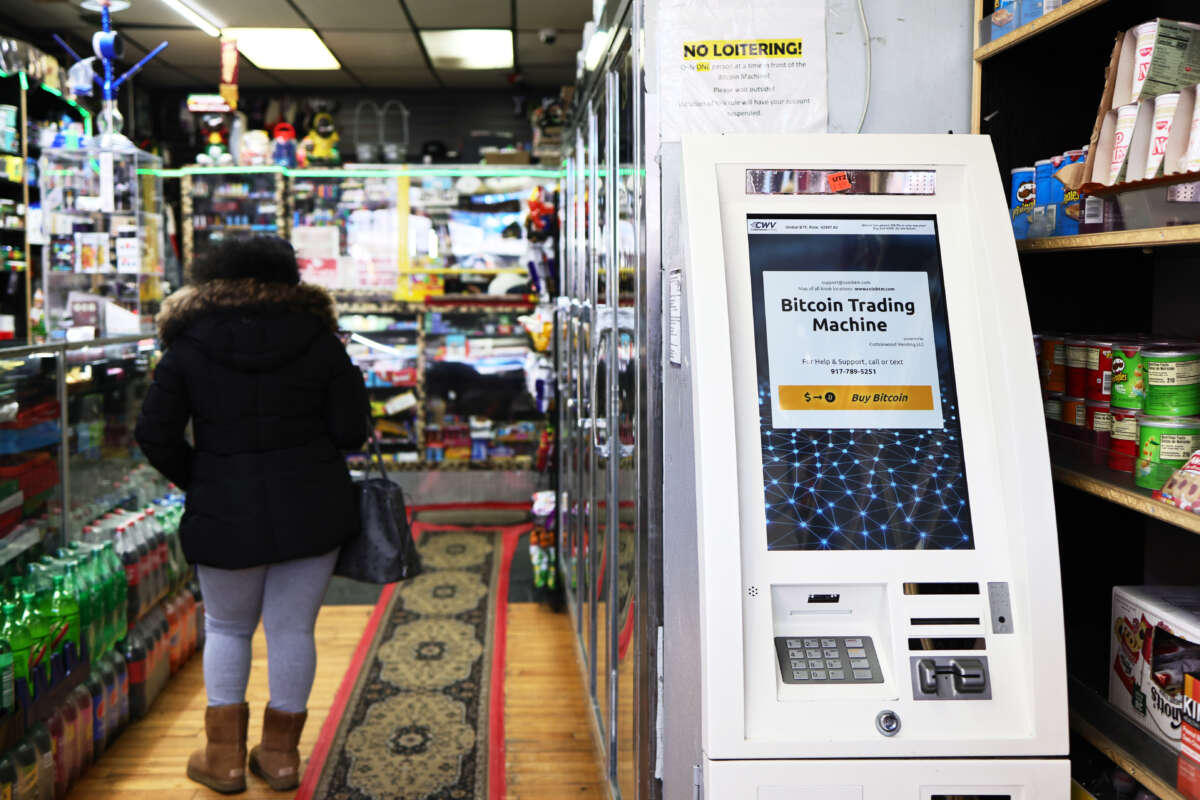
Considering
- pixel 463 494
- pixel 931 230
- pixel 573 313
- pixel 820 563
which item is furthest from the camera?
pixel 463 494

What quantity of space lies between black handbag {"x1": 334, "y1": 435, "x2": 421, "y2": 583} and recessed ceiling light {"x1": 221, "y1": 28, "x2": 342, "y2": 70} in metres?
4.11

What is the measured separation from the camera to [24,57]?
222 inches

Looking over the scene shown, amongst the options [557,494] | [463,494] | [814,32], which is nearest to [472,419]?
[463,494]

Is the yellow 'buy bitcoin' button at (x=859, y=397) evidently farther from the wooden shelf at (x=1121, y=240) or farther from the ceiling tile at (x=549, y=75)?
the ceiling tile at (x=549, y=75)

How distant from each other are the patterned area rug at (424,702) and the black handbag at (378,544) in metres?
0.63

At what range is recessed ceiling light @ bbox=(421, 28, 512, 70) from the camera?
6379mm

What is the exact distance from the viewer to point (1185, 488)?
145 centimetres

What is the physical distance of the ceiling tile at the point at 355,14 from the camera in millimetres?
5707

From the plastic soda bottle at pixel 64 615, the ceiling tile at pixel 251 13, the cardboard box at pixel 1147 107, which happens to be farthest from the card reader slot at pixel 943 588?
the ceiling tile at pixel 251 13

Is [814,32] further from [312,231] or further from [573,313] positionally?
[312,231]

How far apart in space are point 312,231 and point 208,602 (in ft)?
15.4

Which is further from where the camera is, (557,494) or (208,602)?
(557,494)

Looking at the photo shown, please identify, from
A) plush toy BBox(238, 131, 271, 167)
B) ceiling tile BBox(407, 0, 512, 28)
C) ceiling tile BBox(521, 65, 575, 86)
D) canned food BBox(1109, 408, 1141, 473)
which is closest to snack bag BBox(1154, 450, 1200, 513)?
canned food BBox(1109, 408, 1141, 473)

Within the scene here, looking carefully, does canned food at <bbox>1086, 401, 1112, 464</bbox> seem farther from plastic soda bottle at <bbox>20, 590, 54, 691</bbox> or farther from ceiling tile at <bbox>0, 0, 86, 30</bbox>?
ceiling tile at <bbox>0, 0, 86, 30</bbox>
